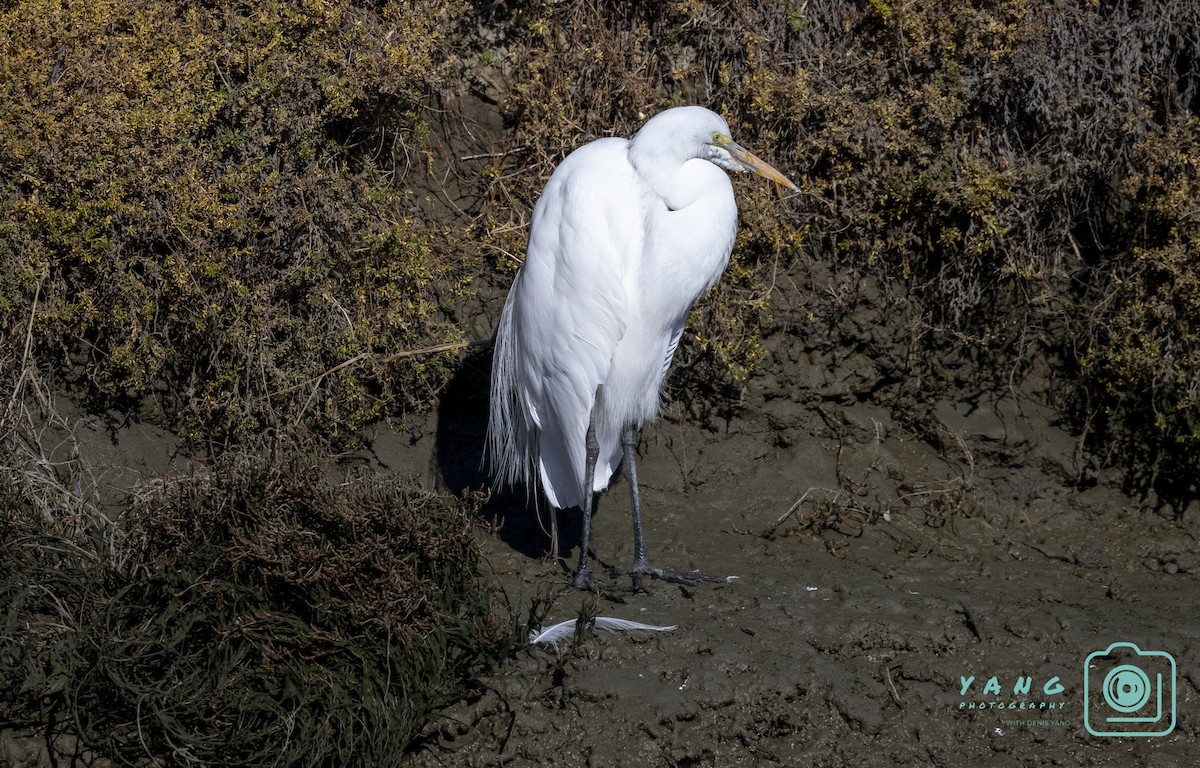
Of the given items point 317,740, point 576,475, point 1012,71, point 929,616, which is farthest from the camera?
point 1012,71

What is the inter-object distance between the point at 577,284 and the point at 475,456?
1232 mm

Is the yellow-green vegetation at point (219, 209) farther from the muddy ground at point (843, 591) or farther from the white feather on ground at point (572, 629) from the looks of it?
the white feather on ground at point (572, 629)

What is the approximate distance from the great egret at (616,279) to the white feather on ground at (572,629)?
1.07ft

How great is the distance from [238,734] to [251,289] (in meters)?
1.91

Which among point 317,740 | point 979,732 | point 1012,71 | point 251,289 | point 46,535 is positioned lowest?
point 979,732

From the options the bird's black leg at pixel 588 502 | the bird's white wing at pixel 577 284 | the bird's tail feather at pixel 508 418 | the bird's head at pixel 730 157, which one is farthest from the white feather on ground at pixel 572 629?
the bird's head at pixel 730 157

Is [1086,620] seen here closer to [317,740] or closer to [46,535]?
[317,740]

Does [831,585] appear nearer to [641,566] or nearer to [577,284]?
[641,566]

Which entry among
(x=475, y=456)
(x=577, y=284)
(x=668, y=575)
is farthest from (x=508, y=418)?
(x=668, y=575)

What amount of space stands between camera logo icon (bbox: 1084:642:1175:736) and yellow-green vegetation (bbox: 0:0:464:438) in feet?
8.80

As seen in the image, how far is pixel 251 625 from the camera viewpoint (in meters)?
3.05

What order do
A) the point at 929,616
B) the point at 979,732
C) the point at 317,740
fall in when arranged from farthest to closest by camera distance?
the point at 929,616 < the point at 979,732 < the point at 317,740

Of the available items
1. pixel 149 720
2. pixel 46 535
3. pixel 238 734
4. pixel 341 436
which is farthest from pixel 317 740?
pixel 341 436

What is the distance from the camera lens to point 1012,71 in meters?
4.62
